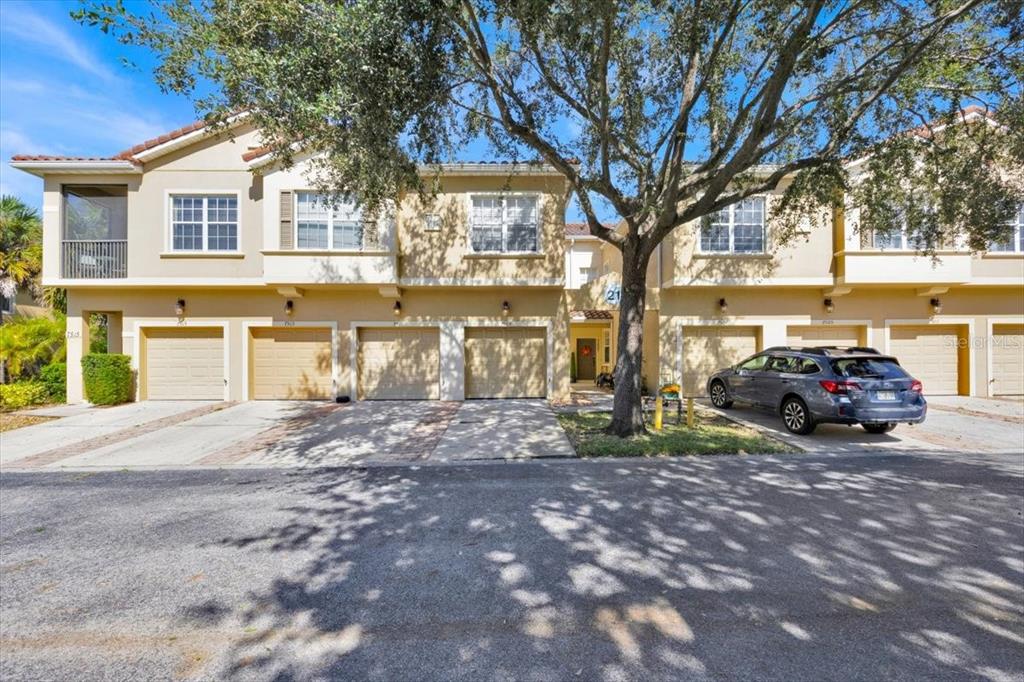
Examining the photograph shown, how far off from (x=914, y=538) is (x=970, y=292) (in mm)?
13913

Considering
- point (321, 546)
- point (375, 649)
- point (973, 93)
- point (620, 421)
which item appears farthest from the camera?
point (620, 421)

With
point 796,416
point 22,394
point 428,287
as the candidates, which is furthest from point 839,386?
point 22,394

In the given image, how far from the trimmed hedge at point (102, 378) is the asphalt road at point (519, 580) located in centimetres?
766

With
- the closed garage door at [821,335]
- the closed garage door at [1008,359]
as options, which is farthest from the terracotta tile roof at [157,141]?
the closed garage door at [1008,359]

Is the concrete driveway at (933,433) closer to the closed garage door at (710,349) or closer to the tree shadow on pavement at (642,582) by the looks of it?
the tree shadow on pavement at (642,582)

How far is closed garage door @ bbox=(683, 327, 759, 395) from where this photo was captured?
13.5m

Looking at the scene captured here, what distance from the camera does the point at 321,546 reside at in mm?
4164

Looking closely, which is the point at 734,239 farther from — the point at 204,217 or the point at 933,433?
the point at 204,217

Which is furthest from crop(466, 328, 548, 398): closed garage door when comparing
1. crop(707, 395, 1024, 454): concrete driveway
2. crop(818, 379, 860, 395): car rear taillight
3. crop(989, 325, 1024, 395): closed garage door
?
crop(989, 325, 1024, 395): closed garage door

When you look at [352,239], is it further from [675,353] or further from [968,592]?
[968,592]

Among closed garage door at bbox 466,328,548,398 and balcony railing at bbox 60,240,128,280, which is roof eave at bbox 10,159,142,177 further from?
closed garage door at bbox 466,328,548,398

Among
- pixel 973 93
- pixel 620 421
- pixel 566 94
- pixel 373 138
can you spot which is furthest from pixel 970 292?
pixel 373 138

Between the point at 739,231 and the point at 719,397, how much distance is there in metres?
5.17

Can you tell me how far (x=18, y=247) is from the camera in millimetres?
15133
